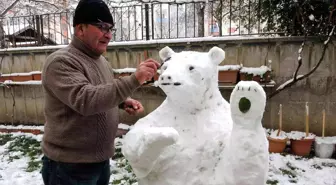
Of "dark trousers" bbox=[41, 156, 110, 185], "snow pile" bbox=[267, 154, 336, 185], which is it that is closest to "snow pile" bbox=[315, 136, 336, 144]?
"snow pile" bbox=[267, 154, 336, 185]

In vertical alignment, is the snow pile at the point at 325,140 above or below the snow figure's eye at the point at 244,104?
below

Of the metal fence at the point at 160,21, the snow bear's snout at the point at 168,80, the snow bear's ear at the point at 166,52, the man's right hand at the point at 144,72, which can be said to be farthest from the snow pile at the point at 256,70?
the man's right hand at the point at 144,72

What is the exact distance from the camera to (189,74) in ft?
5.71

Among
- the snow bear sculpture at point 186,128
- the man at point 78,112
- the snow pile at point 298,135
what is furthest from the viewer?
the snow pile at point 298,135

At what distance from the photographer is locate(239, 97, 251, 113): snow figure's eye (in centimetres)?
147

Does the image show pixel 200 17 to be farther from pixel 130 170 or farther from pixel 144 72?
pixel 144 72

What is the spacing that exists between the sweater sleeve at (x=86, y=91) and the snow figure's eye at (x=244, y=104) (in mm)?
492

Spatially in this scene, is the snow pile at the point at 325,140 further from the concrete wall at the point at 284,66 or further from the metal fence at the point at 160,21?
the metal fence at the point at 160,21

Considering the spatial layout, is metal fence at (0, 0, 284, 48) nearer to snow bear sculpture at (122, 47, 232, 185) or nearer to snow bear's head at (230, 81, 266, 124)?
snow bear sculpture at (122, 47, 232, 185)

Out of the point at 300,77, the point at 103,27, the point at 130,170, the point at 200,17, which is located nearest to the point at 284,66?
the point at 300,77

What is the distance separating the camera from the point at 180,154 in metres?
1.71

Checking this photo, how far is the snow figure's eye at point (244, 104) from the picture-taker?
1.47 meters

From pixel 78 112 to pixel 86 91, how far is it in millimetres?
152

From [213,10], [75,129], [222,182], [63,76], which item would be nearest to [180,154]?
[222,182]
